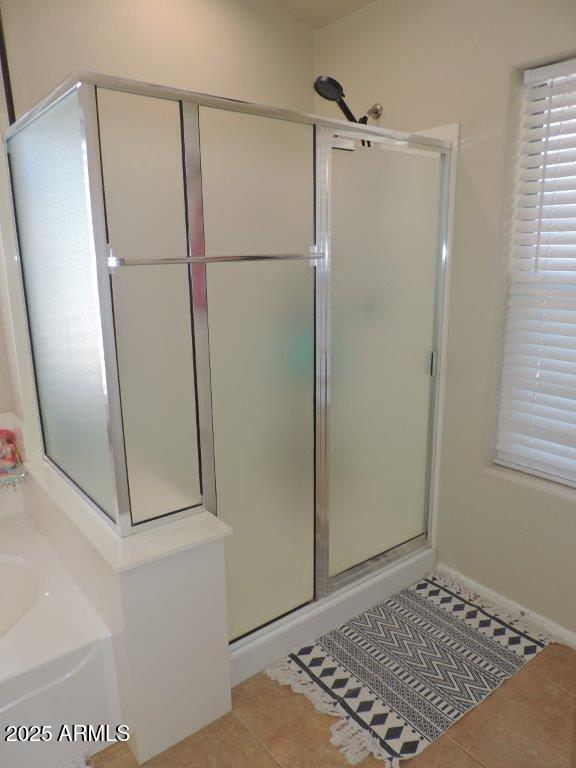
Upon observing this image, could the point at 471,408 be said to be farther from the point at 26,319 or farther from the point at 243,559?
the point at 26,319

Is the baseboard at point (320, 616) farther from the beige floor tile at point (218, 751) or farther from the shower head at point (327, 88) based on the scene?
the shower head at point (327, 88)

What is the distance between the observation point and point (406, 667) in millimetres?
1909

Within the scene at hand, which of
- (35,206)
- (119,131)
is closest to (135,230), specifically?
(119,131)

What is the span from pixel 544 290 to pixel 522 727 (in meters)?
1.43

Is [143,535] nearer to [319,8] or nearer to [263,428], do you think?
[263,428]

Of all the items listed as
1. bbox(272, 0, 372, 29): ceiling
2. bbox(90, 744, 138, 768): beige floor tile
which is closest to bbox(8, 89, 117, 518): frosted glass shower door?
bbox(90, 744, 138, 768): beige floor tile

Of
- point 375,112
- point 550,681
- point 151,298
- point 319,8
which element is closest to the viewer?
point 151,298

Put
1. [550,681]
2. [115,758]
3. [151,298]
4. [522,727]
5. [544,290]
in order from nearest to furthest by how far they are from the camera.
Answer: [151,298], [115,758], [522,727], [550,681], [544,290]

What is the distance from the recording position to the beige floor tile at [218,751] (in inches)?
61.6

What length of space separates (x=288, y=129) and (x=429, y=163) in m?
0.70

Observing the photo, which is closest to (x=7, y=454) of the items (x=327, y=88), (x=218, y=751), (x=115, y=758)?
(x=115, y=758)

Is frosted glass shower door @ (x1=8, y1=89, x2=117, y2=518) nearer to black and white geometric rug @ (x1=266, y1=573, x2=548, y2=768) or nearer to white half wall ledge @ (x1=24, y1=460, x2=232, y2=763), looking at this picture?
white half wall ledge @ (x1=24, y1=460, x2=232, y2=763)

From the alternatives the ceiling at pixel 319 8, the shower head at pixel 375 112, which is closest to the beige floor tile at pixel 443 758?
the shower head at pixel 375 112

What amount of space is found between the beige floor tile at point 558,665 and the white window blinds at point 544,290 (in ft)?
2.00
